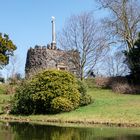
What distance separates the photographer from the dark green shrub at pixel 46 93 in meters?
39.8

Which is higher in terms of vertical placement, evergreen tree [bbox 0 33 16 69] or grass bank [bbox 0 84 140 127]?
evergreen tree [bbox 0 33 16 69]

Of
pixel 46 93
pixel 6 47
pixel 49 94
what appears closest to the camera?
pixel 49 94

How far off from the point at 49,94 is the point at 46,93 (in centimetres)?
32

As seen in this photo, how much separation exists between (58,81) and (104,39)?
22.8 metres

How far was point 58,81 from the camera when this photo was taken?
1613 inches

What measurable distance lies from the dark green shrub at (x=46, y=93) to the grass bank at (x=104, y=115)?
1.25 meters

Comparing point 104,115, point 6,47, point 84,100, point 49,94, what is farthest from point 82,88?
point 6,47

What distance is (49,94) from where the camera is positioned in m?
39.7

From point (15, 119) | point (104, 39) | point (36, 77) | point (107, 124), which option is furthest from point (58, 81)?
point (104, 39)

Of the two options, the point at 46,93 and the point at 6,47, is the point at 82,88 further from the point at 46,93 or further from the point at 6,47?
the point at 6,47

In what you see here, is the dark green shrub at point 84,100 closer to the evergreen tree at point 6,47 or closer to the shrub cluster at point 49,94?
the shrub cluster at point 49,94

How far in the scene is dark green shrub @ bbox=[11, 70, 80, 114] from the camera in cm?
3984

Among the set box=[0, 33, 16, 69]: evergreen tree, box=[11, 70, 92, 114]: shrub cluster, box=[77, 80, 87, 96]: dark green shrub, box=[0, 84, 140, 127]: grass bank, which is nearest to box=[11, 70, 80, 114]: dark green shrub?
box=[11, 70, 92, 114]: shrub cluster

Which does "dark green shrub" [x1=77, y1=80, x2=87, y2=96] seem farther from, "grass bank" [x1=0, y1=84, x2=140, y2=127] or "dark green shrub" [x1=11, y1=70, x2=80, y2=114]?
"grass bank" [x1=0, y1=84, x2=140, y2=127]
